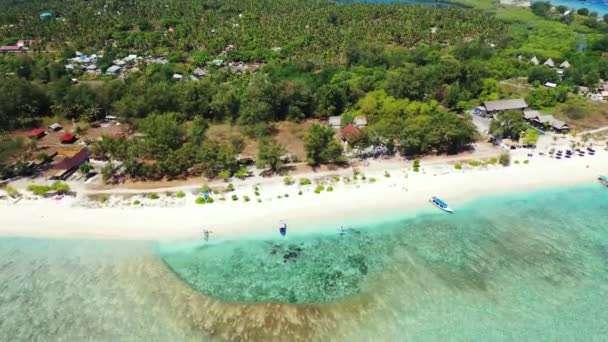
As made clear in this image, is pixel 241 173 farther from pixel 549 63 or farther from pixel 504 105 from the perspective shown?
pixel 549 63

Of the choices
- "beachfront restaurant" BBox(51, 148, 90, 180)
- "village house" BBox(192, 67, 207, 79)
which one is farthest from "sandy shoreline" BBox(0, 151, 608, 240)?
"village house" BBox(192, 67, 207, 79)

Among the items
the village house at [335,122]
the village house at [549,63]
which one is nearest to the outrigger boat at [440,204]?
the village house at [335,122]

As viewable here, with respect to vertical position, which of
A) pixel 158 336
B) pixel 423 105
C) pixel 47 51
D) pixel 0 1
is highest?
pixel 0 1

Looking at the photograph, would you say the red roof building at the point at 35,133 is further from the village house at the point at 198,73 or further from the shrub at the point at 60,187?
the village house at the point at 198,73

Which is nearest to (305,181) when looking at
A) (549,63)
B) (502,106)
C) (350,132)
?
(350,132)

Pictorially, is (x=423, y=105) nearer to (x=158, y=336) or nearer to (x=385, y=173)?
(x=385, y=173)

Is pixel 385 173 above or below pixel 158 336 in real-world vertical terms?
above

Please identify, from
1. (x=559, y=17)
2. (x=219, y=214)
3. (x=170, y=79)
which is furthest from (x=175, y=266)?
(x=559, y=17)
